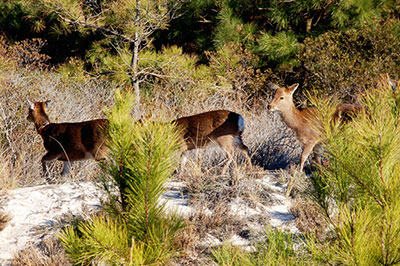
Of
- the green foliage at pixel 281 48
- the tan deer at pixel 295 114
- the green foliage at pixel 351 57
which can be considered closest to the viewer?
the tan deer at pixel 295 114

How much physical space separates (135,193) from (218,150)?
4076 mm

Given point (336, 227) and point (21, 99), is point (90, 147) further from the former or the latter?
point (336, 227)

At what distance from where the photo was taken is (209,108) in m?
7.28

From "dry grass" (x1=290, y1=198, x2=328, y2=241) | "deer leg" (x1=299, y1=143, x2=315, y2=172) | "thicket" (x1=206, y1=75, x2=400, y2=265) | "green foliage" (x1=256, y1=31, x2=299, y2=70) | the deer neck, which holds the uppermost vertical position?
"thicket" (x1=206, y1=75, x2=400, y2=265)

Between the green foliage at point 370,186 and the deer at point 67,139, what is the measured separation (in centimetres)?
372

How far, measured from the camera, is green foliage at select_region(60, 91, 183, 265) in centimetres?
145

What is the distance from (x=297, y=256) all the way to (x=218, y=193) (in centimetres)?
222

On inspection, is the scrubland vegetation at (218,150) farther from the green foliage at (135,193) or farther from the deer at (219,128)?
the deer at (219,128)

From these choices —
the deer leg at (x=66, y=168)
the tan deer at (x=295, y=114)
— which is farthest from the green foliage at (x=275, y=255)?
the deer leg at (x=66, y=168)

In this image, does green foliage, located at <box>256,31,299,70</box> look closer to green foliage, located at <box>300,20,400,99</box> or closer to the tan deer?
green foliage, located at <box>300,20,400,99</box>

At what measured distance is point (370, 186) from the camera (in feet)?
4.28

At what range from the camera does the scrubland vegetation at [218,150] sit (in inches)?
52.9

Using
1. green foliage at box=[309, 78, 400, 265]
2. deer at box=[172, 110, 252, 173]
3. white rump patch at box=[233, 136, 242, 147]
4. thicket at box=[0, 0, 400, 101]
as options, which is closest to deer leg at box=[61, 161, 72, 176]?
deer at box=[172, 110, 252, 173]

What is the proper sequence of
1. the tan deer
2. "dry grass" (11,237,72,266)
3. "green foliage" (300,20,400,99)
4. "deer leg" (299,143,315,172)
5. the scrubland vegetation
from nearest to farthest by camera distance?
the scrubland vegetation → "dry grass" (11,237,72,266) → "deer leg" (299,143,315,172) → the tan deer → "green foliage" (300,20,400,99)
